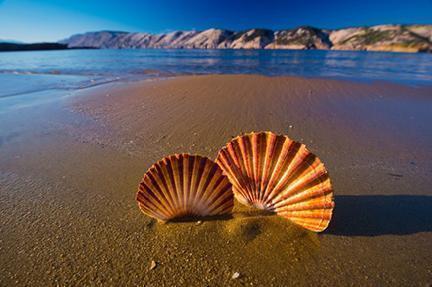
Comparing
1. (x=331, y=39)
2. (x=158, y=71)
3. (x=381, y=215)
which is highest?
(x=331, y=39)

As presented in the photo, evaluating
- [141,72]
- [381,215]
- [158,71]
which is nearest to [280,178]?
[381,215]

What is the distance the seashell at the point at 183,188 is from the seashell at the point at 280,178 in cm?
29

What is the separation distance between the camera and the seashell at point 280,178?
2080 mm

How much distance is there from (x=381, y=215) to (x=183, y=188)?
6.87 ft

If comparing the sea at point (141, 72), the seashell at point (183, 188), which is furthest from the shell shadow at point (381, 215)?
the sea at point (141, 72)

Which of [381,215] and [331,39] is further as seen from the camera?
[331,39]

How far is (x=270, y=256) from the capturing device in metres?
1.97

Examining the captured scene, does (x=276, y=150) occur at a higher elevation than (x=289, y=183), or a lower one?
higher

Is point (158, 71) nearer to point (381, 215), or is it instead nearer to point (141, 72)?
point (141, 72)

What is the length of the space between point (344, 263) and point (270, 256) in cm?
60

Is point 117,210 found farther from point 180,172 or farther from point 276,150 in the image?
point 276,150

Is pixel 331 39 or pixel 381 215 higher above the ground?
pixel 331 39

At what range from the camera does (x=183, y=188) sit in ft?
7.07

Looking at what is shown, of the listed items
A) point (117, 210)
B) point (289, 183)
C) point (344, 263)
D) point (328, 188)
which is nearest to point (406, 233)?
point (344, 263)
